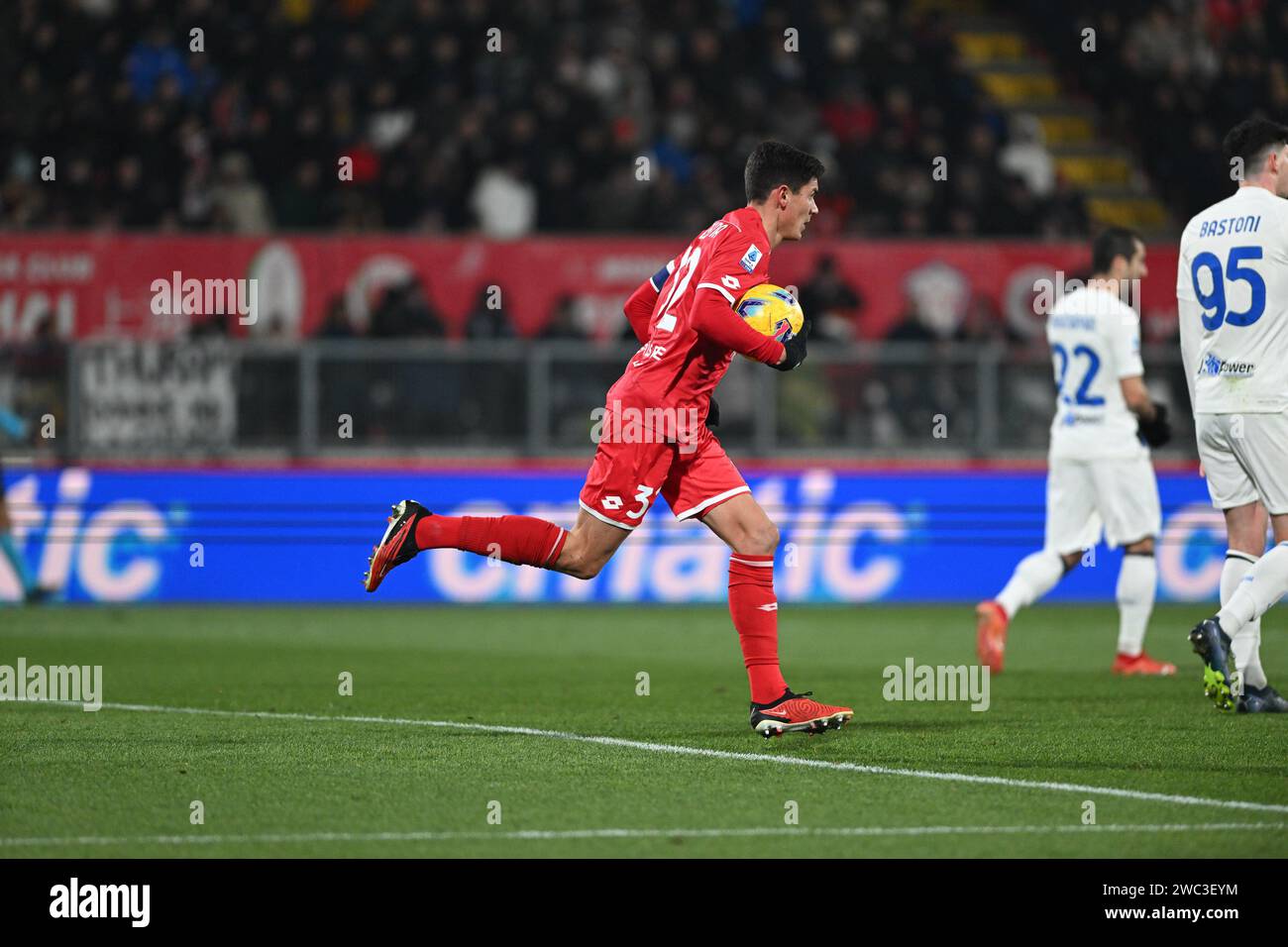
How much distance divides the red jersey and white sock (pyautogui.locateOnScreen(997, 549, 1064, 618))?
11.7ft

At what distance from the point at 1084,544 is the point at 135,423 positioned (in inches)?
314

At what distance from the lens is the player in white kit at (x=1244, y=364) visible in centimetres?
841

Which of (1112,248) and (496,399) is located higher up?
(1112,248)

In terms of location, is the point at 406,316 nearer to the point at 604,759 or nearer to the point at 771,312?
the point at 771,312

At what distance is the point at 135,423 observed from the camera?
52.2ft

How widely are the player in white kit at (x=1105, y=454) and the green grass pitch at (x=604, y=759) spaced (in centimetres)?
47

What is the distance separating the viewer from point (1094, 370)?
1120cm

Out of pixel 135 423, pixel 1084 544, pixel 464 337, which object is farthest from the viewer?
pixel 464 337

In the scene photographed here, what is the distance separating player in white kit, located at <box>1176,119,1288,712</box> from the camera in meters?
8.41

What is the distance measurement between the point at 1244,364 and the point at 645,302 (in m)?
2.58

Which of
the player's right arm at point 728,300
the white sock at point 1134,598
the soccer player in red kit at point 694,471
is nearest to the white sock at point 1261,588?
the soccer player in red kit at point 694,471

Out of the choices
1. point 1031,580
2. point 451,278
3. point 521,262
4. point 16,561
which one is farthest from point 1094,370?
point 16,561
